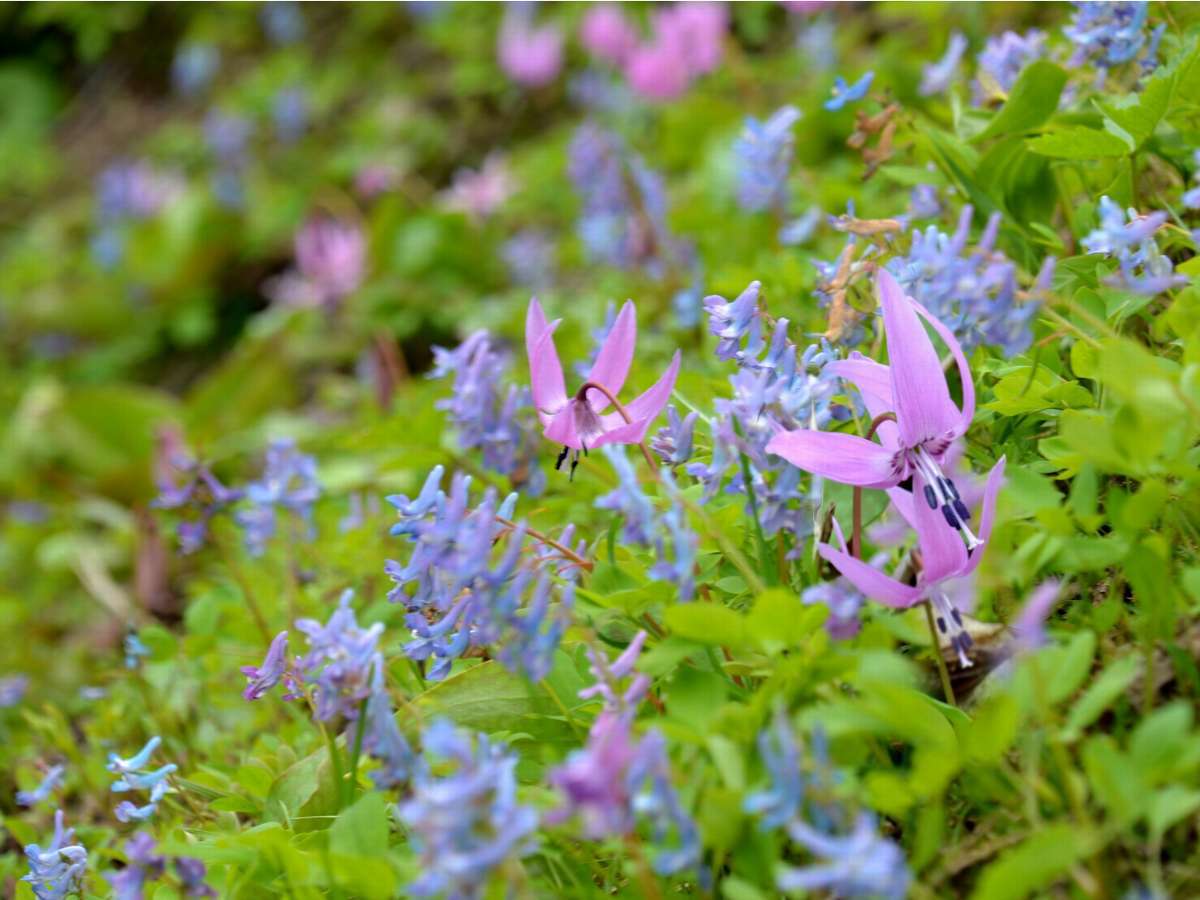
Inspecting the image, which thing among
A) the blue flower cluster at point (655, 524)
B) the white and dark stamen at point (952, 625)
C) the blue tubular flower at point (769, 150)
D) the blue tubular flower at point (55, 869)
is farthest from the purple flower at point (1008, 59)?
the blue tubular flower at point (55, 869)

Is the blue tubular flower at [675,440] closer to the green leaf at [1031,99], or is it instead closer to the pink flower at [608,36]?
the green leaf at [1031,99]

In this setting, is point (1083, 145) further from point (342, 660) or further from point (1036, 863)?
point (342, 660)

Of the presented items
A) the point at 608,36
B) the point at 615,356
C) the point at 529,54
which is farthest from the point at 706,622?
the point at 529,54

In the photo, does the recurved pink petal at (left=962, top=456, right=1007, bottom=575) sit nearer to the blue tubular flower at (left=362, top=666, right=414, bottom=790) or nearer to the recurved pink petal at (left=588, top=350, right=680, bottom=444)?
the recurved pink petal at (left=588, top=350, right=680, bottom=444)

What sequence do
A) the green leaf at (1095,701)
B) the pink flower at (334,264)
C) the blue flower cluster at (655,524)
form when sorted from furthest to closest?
1. the pink flower at (334,264)
2. the blue flower cluster at (655,524)
3. the green leaf at (1095,701)

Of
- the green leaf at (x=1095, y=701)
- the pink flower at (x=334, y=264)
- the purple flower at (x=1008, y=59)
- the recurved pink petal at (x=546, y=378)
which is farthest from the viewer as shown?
the pink flower at (x=334, y=264)

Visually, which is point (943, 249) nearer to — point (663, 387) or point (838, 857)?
point (663, 387)
